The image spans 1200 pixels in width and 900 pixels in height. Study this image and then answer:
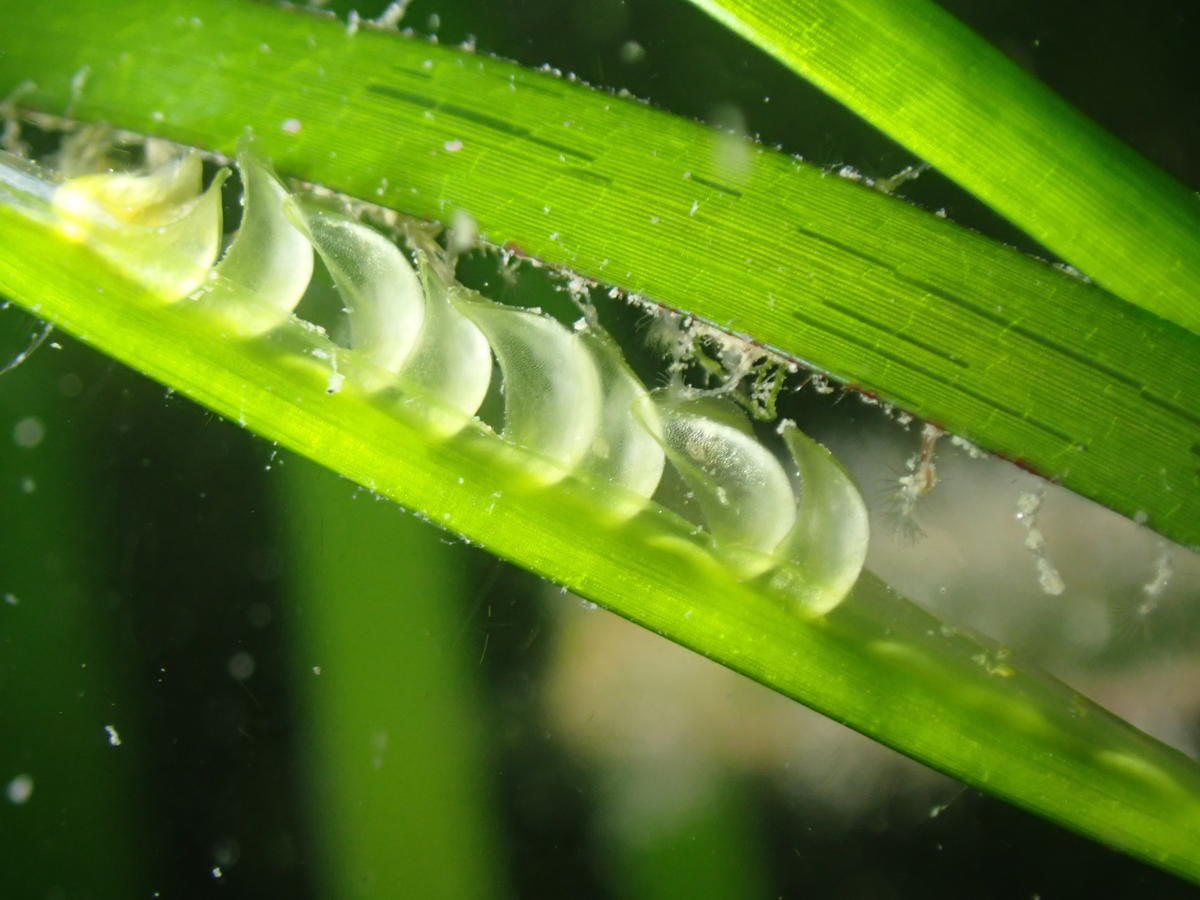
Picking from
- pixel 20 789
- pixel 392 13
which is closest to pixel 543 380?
pixel 392 13

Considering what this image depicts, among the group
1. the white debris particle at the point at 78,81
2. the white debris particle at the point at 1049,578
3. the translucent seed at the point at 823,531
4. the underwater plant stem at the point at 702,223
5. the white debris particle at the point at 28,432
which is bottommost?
the white debris particle at the point at 28,432

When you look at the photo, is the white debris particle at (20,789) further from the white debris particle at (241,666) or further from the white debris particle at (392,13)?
the white debris particle at (392,13)

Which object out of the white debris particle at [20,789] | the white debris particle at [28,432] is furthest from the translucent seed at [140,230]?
the white debris particle at [20,789]

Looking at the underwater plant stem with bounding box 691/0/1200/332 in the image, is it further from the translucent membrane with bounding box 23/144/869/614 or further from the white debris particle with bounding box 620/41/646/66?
the white debris particle with bounding box 620/41/646/66

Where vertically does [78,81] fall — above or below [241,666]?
above

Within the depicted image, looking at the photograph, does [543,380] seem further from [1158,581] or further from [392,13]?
A: [1158,581]

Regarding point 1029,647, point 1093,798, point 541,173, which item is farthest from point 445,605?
point 1029,647
